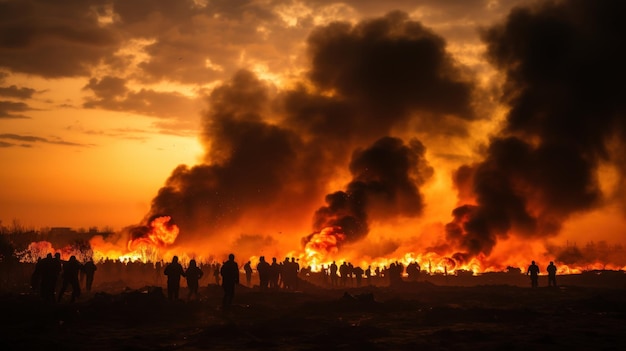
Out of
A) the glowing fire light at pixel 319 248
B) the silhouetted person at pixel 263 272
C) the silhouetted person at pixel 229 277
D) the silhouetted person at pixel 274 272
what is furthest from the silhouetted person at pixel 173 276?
the glowing fire light at pixel 319 248

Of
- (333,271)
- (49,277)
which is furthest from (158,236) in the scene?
(49,277)

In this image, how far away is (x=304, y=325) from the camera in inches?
728

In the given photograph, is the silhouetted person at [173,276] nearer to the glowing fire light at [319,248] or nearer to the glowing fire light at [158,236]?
the glowing fire light at [319,248]

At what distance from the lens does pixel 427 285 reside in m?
37.1

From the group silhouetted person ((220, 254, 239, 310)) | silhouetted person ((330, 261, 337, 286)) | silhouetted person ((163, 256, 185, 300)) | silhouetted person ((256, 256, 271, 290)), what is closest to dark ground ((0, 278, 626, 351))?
silhouetted person ((220, 254, 239, 310))

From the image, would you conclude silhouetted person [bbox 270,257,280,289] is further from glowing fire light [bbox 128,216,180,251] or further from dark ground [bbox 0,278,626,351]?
glowing fire light [bbox 128,216,180,251]

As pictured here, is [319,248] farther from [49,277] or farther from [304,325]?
[304,325]

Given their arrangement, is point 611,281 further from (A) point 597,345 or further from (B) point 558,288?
(A) point 597,345

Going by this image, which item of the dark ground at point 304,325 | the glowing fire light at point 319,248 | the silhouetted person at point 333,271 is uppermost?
the glowing fire light at point 319,248

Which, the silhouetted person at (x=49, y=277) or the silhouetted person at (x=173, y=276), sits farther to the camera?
the silhouetted person at (x=173, y=276)

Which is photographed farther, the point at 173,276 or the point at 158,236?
the point at 158,236

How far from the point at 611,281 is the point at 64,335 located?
4054cm

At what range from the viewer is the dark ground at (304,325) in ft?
47.9

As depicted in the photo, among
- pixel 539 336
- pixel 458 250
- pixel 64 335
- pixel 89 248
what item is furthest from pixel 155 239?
pixel 539 336
